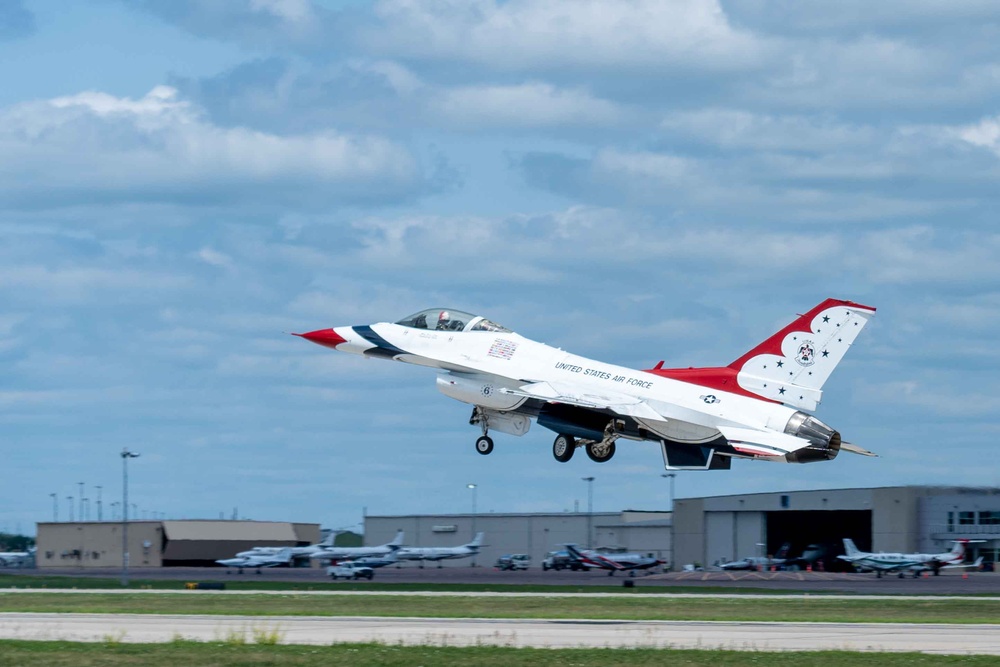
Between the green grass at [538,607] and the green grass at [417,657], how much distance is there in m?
16.9

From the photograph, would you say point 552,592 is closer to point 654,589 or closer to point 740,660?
point 654,589

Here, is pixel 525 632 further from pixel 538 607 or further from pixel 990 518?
pixel 990 518

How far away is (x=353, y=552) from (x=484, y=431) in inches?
3128

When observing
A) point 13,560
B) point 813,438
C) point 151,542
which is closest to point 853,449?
point 813,438

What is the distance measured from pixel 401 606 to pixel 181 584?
30.6m

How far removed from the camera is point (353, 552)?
389 feet

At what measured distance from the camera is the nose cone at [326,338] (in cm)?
4612

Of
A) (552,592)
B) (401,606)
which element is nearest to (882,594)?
(552,592)

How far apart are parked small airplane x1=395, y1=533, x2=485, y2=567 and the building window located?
47589 mm

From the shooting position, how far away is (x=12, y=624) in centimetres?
4119

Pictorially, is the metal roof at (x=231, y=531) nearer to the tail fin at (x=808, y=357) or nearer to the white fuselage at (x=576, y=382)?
the white fuselage at (x=576, y=382)

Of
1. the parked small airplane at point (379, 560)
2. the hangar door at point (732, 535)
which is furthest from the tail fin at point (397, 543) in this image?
the hangar door at point (732, 535)

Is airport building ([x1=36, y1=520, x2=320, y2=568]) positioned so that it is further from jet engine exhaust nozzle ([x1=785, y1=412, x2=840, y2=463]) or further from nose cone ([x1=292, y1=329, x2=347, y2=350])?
jet engine exhaust nozzle ([x1=785, y1=412, x2=840, y2=463])

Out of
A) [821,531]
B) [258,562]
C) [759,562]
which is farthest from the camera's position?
[821,531]
